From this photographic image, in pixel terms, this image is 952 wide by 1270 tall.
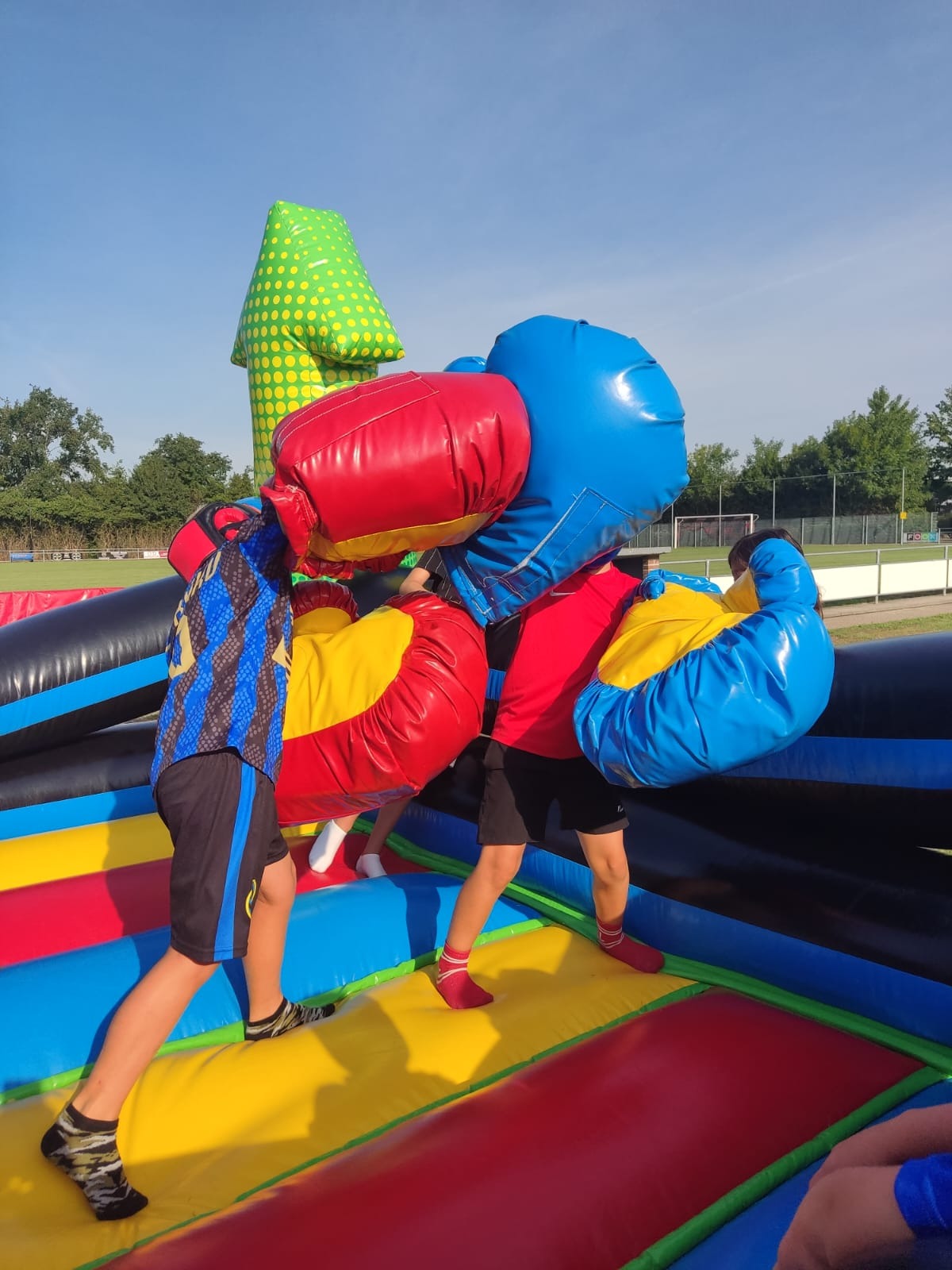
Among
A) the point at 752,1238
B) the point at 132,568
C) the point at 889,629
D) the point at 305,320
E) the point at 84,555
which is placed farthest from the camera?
the point at 84,555

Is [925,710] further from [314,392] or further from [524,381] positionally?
[314,392]

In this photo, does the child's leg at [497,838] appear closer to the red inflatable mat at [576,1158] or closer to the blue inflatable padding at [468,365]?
the red inflatable mat at [576,1158]

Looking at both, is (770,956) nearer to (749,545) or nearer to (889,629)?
(749,545)

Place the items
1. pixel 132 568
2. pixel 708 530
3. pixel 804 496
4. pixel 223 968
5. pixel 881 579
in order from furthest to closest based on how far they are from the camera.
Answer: pixel 804 496 < pixel 708 530 < pixel 132 568 < pixel 881 579 < pixel 223 968

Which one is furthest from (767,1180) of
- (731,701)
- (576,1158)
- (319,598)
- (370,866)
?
(370,866)

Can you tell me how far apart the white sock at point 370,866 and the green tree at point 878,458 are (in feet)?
120

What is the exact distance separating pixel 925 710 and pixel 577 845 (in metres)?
0.83

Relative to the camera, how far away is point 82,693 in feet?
8.43

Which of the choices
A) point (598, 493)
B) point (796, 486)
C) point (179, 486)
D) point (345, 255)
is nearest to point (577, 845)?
point (598, 493)

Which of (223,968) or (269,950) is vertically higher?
(269,950)

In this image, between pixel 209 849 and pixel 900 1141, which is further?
pixel 209 849

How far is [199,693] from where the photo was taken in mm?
1372

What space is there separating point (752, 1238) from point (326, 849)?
1.60 m

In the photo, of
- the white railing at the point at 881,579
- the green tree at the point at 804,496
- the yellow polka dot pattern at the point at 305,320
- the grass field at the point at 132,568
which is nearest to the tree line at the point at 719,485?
the green tree at the point at 804,496
